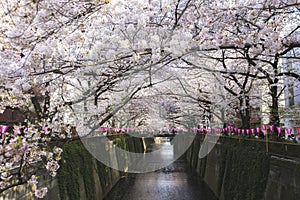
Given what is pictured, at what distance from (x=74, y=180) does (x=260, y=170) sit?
465 cm

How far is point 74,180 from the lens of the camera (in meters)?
8.85

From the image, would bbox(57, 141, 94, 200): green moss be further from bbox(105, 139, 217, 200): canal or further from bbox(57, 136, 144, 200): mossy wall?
bbox(105, 139, 217, 200): canal

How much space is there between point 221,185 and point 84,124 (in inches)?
235

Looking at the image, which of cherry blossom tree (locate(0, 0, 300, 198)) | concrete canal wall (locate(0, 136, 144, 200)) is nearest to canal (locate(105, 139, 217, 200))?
concrete canal wall (locate(0, 136, 144, 200))

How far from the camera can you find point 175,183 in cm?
1798

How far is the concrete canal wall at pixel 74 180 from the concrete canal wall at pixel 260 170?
14.1 ft

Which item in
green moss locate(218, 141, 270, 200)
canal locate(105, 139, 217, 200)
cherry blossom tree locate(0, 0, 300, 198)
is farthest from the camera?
canal locate(105, 139, 217, 200)

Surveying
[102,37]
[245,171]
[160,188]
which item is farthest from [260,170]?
[160,188]

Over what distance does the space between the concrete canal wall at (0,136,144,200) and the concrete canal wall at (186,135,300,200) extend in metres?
4.29

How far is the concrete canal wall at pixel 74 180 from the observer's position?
6.30m

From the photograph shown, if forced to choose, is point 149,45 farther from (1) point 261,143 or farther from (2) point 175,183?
(2) point 175,183

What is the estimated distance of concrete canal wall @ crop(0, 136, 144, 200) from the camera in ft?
20.7

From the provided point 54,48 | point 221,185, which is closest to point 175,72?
point 221,185

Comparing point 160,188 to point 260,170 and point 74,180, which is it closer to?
point 74,180
